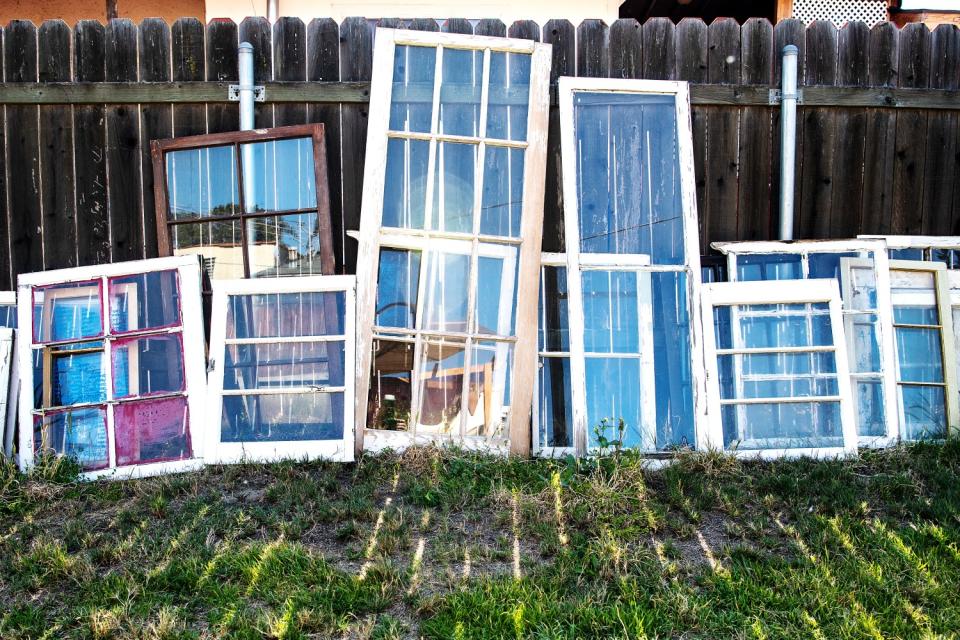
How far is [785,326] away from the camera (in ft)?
13.6

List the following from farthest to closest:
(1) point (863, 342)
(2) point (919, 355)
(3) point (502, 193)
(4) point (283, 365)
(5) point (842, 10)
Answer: (5) point (842, 10) < (2) point (919, 355) < (1) point (863, 342) < (3) point (502, 193) < (4) point (283, 365)

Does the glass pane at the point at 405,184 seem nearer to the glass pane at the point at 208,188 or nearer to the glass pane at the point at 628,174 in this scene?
the glass pane at the point at 628,174

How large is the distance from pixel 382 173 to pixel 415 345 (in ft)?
2.97

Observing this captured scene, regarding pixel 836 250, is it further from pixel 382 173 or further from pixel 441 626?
pixel 441 626

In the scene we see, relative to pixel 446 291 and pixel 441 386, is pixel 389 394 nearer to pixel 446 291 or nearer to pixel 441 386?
pixel 441 386

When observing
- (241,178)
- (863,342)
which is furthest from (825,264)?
(241,178)

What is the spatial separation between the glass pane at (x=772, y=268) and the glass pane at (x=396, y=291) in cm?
184

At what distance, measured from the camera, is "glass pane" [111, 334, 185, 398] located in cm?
400

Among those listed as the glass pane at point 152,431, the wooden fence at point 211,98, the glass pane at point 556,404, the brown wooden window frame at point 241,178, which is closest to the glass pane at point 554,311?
the glass pane at point 556,404

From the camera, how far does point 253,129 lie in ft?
15.1

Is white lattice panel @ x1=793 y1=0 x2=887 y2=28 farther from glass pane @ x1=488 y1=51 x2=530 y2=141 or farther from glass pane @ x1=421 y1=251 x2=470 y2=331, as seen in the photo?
glass pane @ x1=421 y1=251 x2=470 y2=331

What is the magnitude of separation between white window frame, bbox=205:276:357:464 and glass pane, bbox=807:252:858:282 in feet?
8.32

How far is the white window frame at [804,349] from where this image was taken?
155 inches

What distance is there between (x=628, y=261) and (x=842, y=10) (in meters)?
5.09
